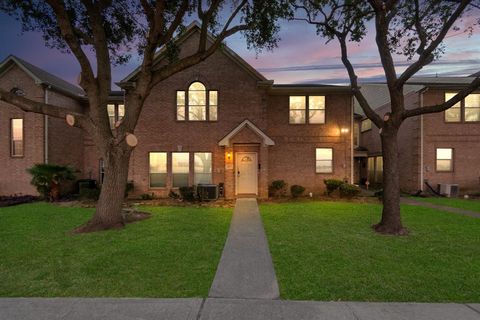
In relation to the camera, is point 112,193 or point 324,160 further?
point 324,160

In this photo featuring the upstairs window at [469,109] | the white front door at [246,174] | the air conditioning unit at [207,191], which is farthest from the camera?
the upstairs window at [469,109]

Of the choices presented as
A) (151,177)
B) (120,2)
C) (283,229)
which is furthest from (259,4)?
(151,177)

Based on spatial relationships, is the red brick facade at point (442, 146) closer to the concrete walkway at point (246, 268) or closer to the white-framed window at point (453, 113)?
the white-framed window at point (453, 113)

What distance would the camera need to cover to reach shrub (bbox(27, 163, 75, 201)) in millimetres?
14133

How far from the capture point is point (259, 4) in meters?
10.4

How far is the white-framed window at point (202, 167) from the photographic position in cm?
1614

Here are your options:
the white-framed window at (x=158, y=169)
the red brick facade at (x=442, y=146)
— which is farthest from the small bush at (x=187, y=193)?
the red brick facade at (x=442, y=146)

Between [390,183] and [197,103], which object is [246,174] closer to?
[197,103]

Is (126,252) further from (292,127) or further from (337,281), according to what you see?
(292,127)

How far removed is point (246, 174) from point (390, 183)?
27.9 ft

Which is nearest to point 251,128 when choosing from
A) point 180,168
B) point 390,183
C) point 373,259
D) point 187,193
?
point 180,168

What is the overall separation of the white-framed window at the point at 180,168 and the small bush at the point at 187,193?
119cm

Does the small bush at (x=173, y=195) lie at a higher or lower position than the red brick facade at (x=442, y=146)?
lower

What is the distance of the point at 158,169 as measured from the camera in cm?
1630
